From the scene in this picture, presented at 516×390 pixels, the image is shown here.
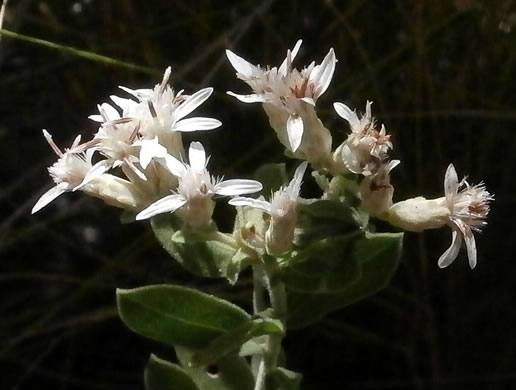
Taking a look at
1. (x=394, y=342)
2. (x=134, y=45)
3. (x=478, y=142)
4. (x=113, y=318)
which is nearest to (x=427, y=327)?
(x=394, y=342)

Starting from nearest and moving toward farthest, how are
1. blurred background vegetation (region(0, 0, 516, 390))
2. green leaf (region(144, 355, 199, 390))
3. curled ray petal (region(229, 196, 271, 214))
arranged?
1. curled ray petal (region(229, 196, 271, 214))
2. green leaf (region(144, 355, 199, 390))
3. blurred background vegetation (region(0, 0, 516, 390))

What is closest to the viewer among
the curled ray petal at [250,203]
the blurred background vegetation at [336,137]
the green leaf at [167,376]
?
the curled ray petal at [250,203]

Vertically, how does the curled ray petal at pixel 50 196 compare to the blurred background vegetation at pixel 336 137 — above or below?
below

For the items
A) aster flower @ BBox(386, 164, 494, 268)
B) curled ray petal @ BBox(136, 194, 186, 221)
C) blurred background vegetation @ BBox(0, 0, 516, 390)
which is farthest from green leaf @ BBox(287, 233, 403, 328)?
blurred background vegetation @ BBox(0, 0, 516, 390)

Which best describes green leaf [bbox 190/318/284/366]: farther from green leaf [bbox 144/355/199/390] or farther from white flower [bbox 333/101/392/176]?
white flower [bbox 333/101/392/176]

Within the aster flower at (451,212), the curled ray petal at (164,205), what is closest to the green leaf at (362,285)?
the aster flower at (451,212)

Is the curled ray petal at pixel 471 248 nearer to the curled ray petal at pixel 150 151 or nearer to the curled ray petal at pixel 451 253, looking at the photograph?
the curled ray petal at pixel 451 253

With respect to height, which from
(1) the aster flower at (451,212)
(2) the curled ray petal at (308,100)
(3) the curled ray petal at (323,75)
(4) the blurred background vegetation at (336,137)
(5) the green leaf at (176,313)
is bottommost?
(5) the green leaf at (176,313)

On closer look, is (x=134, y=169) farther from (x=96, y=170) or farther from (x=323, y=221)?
(x=323, y=221)
